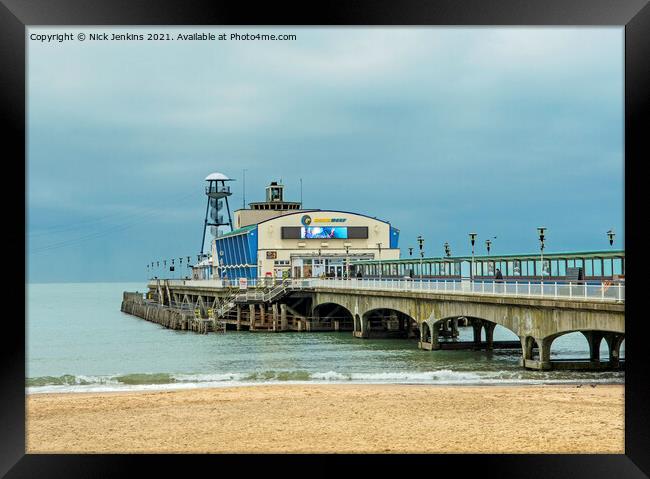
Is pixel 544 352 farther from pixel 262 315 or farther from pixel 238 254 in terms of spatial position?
pixel 238 254

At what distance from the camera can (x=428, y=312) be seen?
3538 centimetres

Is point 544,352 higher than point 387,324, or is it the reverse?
point 544,352

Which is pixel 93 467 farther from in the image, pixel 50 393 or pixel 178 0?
pixel 50 393

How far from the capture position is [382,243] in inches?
2685

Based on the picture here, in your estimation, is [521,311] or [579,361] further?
[579,361]

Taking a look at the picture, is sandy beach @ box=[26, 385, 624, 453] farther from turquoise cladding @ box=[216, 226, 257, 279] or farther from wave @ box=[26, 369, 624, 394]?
turquoise cladding @ box=[216, 226, 257, 279]

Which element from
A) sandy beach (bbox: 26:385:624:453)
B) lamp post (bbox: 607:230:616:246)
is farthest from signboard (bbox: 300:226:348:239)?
sandy beach (bbox: 26:385:624:453)

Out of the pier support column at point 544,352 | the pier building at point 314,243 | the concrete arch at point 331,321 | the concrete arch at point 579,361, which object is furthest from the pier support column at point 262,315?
the pier support column at point 544,352

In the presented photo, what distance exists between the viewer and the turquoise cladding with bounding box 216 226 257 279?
222 feet

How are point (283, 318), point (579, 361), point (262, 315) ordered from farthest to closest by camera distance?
point (262, 315) → point (283, 318) → point (579, 361)

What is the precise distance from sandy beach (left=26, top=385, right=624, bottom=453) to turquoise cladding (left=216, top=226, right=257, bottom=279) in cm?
4414

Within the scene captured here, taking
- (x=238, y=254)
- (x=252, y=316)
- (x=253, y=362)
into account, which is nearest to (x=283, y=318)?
(x=252, y=316)

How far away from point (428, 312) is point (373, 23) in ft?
87.9

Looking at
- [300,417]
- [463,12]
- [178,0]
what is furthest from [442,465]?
[300,417]
